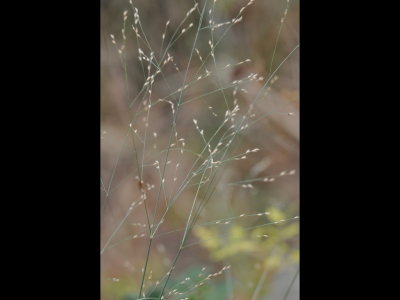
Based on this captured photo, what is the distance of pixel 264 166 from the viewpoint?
218 cm

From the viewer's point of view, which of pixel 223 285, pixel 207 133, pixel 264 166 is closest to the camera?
pixel 223 285

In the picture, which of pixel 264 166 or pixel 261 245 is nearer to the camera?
pixel 261 245

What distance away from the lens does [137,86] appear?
2.24m

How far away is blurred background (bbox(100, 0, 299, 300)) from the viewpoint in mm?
2006

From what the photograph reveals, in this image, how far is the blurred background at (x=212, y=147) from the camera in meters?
2.01

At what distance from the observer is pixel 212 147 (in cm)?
227

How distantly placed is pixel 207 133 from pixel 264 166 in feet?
0.84
